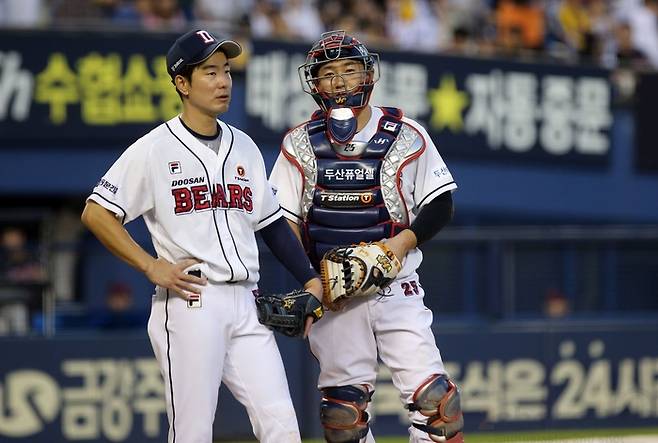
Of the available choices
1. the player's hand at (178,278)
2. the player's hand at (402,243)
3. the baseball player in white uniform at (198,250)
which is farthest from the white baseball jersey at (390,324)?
the player's hand at (178,278)

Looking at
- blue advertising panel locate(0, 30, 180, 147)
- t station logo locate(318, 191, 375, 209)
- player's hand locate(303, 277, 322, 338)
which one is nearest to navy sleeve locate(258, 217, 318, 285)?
player's hand locate(303, 277, 322, 338)

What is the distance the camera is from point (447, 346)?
32.8 feet

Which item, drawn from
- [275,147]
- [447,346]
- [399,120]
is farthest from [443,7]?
[399,120]

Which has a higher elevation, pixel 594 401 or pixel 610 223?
pixel 610 223

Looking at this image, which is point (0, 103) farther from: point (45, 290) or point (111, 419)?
point (111, 419)

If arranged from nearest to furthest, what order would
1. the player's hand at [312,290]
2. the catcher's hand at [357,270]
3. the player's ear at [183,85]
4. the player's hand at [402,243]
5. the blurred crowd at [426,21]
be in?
1. the player's ear at [183,85]
2. the player's hand at [312,290]
3. the catcher's hand at [357,270]
4. the player's hand at [402,243]
5. the blurred crowd at [426,21]

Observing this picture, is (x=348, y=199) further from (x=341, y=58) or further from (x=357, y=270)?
(x=341, y=58)

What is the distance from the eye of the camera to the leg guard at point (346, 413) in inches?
244

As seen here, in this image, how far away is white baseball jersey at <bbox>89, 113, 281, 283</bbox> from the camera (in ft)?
18.6

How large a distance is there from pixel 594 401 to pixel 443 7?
248 inches

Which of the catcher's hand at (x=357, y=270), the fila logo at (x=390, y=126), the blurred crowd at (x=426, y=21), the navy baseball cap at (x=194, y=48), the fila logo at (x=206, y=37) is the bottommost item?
the catcher's hand at (x=357, y=270)

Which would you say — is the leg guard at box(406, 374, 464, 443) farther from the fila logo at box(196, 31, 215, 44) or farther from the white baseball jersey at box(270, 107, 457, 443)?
the fila logo at box(196, 31, 215, 44)

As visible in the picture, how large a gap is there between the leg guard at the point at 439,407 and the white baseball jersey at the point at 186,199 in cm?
100

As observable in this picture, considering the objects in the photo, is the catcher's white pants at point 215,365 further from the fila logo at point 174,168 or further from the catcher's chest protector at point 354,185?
the catcher's chest protector at point 354,185
